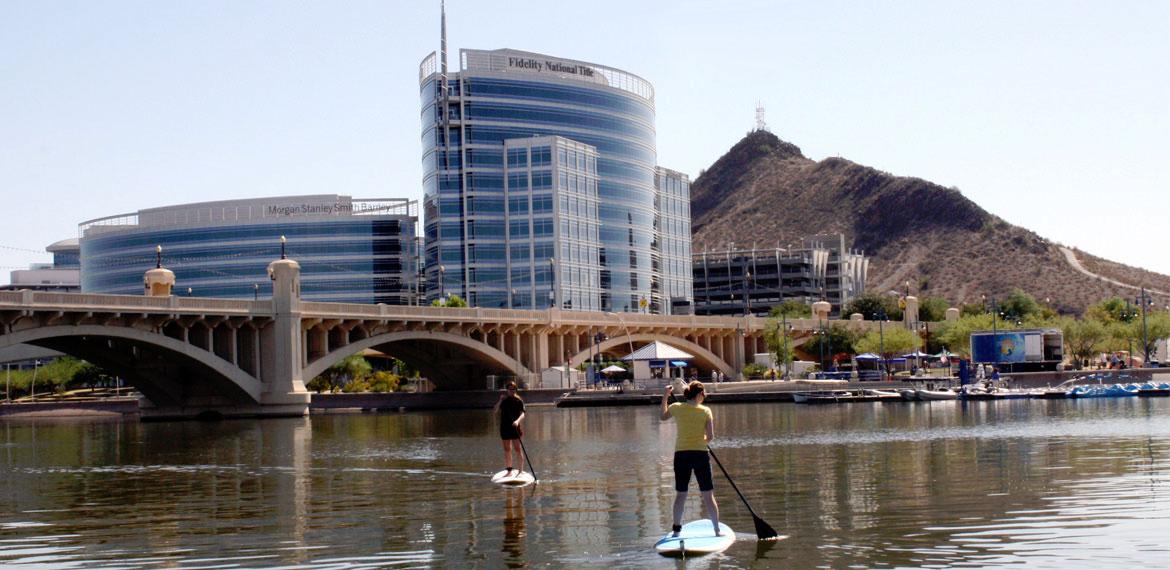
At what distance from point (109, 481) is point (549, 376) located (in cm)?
7500

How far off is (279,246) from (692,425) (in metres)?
158

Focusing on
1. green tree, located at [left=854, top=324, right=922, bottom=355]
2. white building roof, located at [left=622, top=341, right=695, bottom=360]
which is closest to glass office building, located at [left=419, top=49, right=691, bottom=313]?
green tree, located at [left=854, top=324, right=922, bottom=355]

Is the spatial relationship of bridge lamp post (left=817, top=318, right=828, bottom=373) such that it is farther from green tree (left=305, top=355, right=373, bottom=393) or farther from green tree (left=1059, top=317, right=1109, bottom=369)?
green tree (left=305, top=355, right=373, bottom=393)

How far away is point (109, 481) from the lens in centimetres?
3834

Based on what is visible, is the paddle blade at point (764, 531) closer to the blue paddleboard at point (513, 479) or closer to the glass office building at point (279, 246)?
the blue paddleboard at point (513, 479)

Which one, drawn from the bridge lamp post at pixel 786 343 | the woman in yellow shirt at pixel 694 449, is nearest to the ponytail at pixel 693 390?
the woman in yellow shirt at pixel 694 449

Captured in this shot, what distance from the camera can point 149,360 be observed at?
87812 mm

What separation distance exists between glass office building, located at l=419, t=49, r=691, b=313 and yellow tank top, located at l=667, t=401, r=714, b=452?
138 metres

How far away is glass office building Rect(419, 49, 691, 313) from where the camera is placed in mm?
164000

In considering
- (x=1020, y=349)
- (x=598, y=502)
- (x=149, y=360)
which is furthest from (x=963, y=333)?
(x=598, y=502)

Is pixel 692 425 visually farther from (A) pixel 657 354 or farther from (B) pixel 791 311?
(B) pixel 791 311

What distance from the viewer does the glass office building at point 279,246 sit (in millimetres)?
176625

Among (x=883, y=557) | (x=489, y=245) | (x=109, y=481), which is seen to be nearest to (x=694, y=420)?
(x=883, y=557)

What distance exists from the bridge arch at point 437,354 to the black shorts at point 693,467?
7421cm
